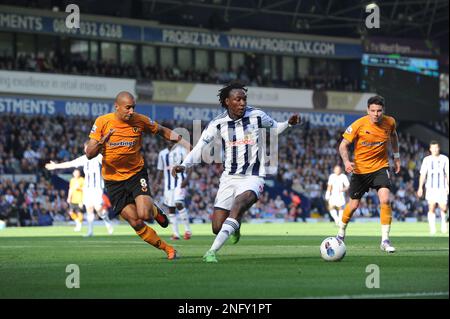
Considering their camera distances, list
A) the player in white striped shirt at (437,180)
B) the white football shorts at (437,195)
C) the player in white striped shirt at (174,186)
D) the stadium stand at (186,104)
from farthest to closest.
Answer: the stadium stand at (186,104), the white football shorts at (437,195), the player in white striped shirt at (437,180), the player in white striped shirt at (174,186)

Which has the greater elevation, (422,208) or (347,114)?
(347,114)

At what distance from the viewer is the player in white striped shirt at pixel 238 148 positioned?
14.4 meters

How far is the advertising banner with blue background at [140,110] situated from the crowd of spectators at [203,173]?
875 millimetres

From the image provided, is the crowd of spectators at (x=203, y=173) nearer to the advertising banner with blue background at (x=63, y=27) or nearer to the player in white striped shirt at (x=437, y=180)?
the advertising banner with blue background at (x=63, y=27)

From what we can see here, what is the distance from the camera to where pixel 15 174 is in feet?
137

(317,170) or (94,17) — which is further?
(317,170)

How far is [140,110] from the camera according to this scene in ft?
162

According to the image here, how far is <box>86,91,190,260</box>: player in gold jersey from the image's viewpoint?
48.0 ft

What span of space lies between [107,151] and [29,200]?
84.5 feet

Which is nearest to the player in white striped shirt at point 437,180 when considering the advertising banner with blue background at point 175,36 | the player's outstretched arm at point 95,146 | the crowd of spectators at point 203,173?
the crowd of spectators at point 203,173

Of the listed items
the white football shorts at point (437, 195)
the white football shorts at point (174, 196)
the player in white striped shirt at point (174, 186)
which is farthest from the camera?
the white football shorts at point (437, 195)

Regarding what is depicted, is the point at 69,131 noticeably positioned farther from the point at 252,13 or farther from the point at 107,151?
the point at 107,151

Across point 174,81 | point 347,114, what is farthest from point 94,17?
point 347,114

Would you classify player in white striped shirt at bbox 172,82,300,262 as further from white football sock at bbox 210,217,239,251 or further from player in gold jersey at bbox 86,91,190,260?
player in gold jersey at bbox 86,91,190,260
